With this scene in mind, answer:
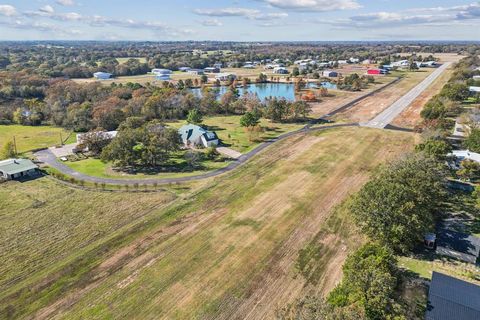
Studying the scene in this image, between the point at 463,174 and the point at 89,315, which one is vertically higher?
the point at 463,174

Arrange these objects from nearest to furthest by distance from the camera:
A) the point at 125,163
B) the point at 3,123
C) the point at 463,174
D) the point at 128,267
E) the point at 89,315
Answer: the point at 89,315 → the point at 128,267 → the point at 463,174 → the point at 125,163 → the point at 3,123

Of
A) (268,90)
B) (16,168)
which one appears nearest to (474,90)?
(268,90)

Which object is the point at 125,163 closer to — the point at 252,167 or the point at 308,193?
the point at 252,167

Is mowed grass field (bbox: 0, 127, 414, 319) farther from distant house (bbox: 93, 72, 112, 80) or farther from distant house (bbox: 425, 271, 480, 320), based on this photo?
distant house (bbox: 93, 72, 112, 80)

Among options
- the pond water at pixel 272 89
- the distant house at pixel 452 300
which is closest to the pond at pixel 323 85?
the pond water at pixel 272 89

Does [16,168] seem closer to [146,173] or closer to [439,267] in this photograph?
[146,173]

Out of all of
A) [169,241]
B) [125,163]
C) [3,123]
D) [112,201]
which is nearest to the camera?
[169,241]

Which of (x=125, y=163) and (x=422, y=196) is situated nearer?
(x=422, y=196)

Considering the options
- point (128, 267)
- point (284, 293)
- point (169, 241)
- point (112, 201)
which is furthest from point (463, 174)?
point (112, 201)
